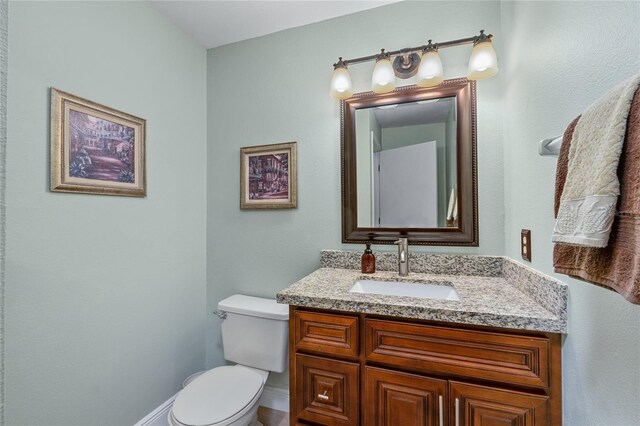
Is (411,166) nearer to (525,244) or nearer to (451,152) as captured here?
(451,152)

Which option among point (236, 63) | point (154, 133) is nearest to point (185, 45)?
point (236, 63)

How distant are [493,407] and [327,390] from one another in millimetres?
569

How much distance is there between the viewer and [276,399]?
1747mm

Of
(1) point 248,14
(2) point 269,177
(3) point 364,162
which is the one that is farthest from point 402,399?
(1) point 248,14

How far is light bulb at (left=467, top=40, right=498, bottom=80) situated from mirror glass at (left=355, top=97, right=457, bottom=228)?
0.17 meters

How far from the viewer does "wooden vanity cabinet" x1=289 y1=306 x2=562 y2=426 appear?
0.88 metres

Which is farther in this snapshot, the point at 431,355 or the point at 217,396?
the point at 217,396

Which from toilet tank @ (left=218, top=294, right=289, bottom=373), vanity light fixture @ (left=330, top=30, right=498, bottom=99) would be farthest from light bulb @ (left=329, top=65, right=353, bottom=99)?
toilet tank @ (left=218, top=294, right=289, bottom=373)

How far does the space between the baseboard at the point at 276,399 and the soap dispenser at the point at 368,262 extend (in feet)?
3.09

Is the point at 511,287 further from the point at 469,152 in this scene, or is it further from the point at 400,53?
the point at 400,53

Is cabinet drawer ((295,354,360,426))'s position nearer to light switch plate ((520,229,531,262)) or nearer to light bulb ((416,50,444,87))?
light switch plate ((520,229,531,262))

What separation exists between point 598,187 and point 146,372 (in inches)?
77.8

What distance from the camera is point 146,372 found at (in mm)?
1530

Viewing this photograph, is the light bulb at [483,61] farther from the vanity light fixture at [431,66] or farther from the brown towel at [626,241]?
the brown towel at [626,241]
